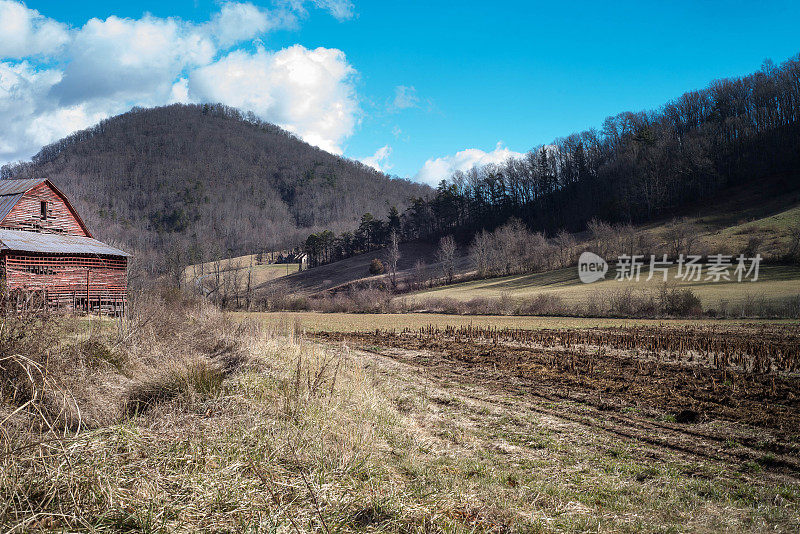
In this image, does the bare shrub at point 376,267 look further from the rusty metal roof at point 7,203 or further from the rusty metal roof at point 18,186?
the rusty metal roof at point 7,203

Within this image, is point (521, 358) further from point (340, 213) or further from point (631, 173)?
point (340, 213)

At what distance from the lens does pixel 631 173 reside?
89.6 m

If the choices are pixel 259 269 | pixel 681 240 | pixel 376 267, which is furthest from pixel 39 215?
pixel 259 269

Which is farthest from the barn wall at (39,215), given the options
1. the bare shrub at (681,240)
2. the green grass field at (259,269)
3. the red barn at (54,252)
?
the bare shrub at (681,240)

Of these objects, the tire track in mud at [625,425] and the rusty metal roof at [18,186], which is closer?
the tire track in mud at [625,425]

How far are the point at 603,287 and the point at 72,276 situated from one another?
1901 inches

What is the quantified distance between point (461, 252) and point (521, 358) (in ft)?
244

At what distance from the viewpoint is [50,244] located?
2447 cm

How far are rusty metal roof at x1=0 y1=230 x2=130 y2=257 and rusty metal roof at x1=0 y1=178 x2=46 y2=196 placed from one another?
299cm

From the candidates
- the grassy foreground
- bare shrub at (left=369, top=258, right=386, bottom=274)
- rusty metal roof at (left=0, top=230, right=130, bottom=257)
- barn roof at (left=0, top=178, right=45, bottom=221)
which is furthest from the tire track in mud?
bare shrub at (left=369, top=258, right=386, bottom=274)

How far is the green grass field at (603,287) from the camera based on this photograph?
36125mm

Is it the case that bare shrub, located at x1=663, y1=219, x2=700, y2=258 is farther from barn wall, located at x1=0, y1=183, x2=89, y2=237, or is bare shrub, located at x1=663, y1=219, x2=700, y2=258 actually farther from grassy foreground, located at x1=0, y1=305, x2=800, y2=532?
barn wall, located at x1=0, y1=183, x2=89, y2=237

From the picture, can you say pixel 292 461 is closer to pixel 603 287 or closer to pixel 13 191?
pixel 13 191

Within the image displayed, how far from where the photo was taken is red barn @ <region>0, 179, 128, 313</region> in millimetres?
23109
